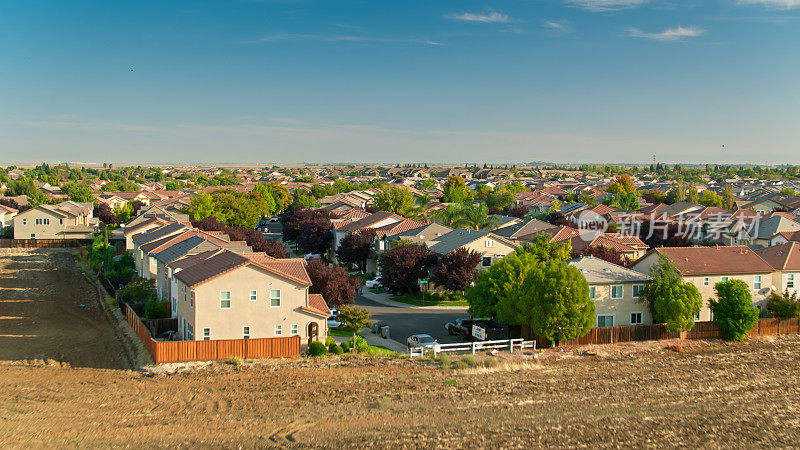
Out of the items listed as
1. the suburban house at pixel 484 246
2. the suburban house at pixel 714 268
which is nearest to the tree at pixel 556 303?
the suburban house at pixel 714 268

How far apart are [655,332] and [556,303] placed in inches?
335

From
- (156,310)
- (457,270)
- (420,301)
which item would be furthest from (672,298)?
(156,310)

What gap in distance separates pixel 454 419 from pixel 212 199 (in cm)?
8005

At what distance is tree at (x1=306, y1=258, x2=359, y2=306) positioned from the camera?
4459cm

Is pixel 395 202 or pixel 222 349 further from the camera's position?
pixel 395 202

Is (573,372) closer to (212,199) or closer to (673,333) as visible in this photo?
(673,333)

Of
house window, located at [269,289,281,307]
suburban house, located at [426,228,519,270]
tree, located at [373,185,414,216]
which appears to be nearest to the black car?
house window, located at [269,289,281,307]

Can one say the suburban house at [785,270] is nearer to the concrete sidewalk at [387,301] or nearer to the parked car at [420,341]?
the concrete sidewalk at [387,301]

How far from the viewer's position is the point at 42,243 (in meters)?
90.7

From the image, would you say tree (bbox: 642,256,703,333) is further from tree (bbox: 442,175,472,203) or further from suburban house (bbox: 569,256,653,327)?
tree (bbox: 442,175,472,203)

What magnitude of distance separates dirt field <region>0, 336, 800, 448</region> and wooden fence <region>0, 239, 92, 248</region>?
2399 inches

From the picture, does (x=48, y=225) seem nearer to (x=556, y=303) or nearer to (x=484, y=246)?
(x=484, y=246)

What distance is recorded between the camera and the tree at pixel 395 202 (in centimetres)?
10494

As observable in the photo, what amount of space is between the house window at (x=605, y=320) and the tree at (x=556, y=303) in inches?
115
